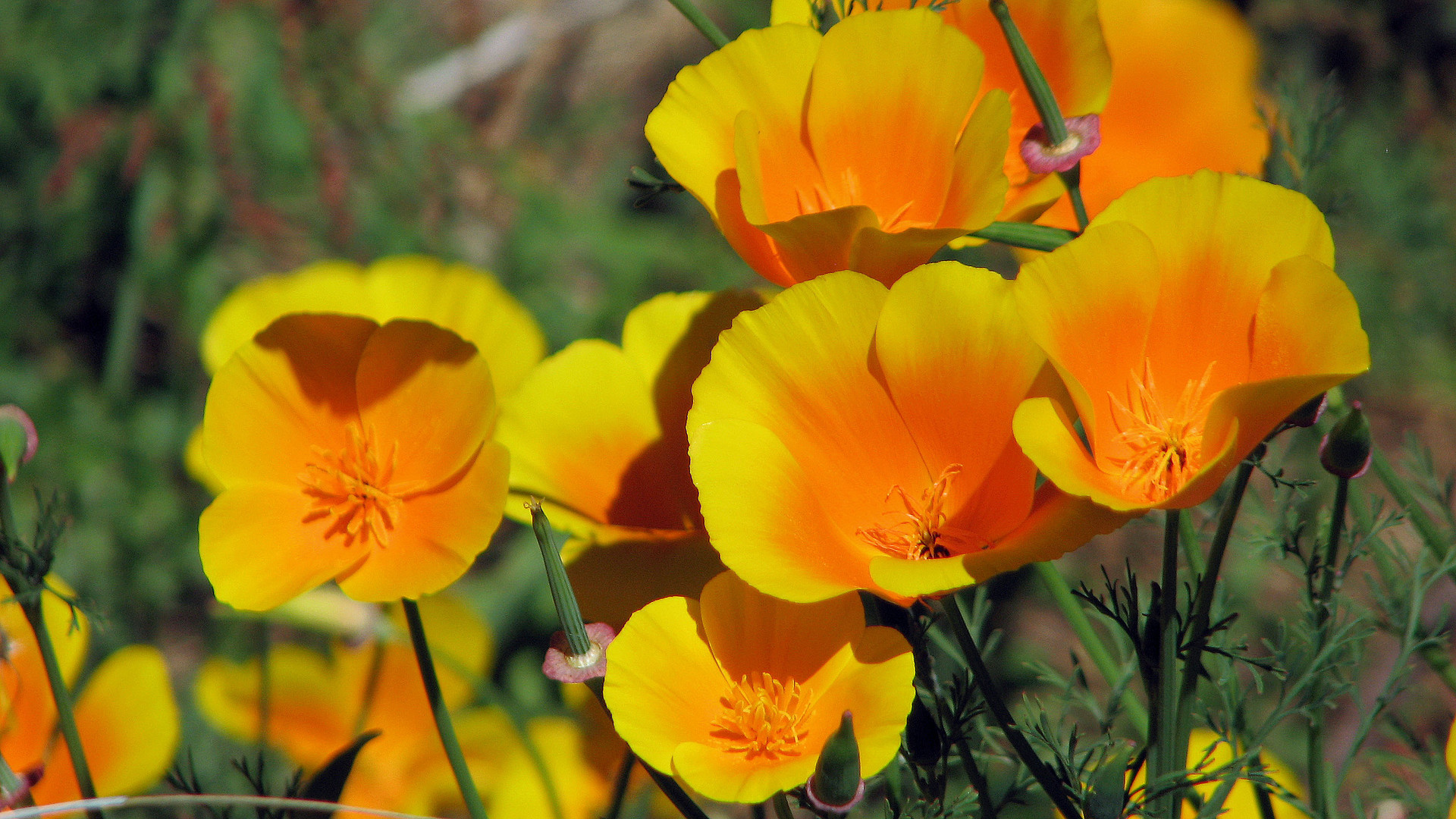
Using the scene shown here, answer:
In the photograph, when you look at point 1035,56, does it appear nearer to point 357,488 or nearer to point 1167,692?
point 1167,692

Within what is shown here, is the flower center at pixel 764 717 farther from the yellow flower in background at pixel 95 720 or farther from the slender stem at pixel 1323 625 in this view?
the yellow flower in background at pixel 95 720

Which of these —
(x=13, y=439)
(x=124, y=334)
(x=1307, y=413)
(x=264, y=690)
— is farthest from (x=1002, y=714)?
(x=124, y=334)

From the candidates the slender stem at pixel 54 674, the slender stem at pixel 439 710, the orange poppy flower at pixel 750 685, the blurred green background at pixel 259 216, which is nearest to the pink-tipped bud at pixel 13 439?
the slender stem at pixel 54 674

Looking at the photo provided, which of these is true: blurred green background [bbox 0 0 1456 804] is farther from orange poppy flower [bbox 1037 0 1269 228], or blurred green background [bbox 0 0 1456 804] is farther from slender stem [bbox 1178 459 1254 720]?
slender stem [bbox 1178 459 1254 720]

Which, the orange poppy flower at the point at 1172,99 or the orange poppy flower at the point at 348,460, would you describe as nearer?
the orange poppy flower at the point at 348,460

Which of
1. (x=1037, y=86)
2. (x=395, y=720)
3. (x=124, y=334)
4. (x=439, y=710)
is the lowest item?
(x=395, y=720)

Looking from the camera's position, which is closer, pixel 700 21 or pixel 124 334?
pixel 700 21

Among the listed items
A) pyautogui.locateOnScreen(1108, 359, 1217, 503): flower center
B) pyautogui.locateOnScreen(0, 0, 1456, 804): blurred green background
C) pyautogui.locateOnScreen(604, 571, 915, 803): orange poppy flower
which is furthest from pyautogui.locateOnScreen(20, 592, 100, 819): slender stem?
pyautogui.locateOnScreen(0, 0, 1456, 804): blurred green background
